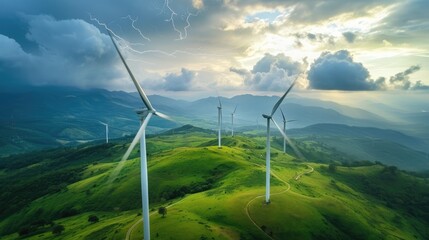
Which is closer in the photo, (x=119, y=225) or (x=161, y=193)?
(x=119, y=225)

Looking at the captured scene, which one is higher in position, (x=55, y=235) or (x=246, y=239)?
(x=246, y=239)

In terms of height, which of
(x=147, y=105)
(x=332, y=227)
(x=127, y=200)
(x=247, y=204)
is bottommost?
(x=127, y=200)

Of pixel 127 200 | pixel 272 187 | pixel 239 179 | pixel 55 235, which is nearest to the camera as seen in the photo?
pixel 55 235

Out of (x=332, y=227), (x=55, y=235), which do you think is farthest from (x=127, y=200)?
(x=332, y=227)

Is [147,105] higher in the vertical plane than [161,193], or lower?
higher

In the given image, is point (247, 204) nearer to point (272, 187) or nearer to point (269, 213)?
point (269, 213)

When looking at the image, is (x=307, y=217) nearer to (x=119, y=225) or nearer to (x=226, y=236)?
(x=226, y=236)

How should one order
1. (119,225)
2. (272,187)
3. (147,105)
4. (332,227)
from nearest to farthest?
(147,105)
(119,225)
(332,227)
(272,187)

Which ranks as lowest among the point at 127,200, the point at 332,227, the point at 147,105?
the point at 127,200

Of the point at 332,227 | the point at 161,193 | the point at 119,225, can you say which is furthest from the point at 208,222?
the point at 161,193
